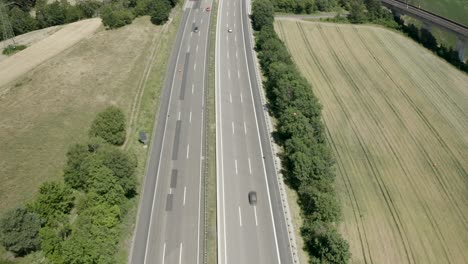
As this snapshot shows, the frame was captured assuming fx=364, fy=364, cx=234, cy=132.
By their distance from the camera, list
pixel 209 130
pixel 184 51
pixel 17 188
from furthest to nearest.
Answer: pixel 184 51, pixel 209 130, pixel 17 188

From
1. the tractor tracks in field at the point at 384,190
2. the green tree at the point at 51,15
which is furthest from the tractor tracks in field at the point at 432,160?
the green tree at the point at 51,15

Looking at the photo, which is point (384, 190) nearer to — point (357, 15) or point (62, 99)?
point (62, 99)

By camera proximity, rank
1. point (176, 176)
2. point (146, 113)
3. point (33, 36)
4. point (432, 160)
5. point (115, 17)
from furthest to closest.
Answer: point (115, 17) → point (33, 36) → point (146, 113) → point (432, 160) → point (176, 176)

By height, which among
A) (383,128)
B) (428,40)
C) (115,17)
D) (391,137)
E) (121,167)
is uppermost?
(115,17)

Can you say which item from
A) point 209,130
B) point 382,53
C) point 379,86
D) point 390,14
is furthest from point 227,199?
point 390,14

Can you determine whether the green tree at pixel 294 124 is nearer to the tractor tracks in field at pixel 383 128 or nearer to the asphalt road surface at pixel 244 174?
the asphalt road surface at pixel 244 174

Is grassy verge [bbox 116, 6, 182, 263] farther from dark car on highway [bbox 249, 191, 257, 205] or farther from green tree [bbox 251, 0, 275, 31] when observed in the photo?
green tree [bbox 251, 0, 275, 31]

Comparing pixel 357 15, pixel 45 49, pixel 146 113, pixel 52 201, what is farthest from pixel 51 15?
pixel 357 15

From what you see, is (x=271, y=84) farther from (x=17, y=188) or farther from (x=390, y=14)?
(x=390, y=14)

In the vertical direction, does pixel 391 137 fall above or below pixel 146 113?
below
